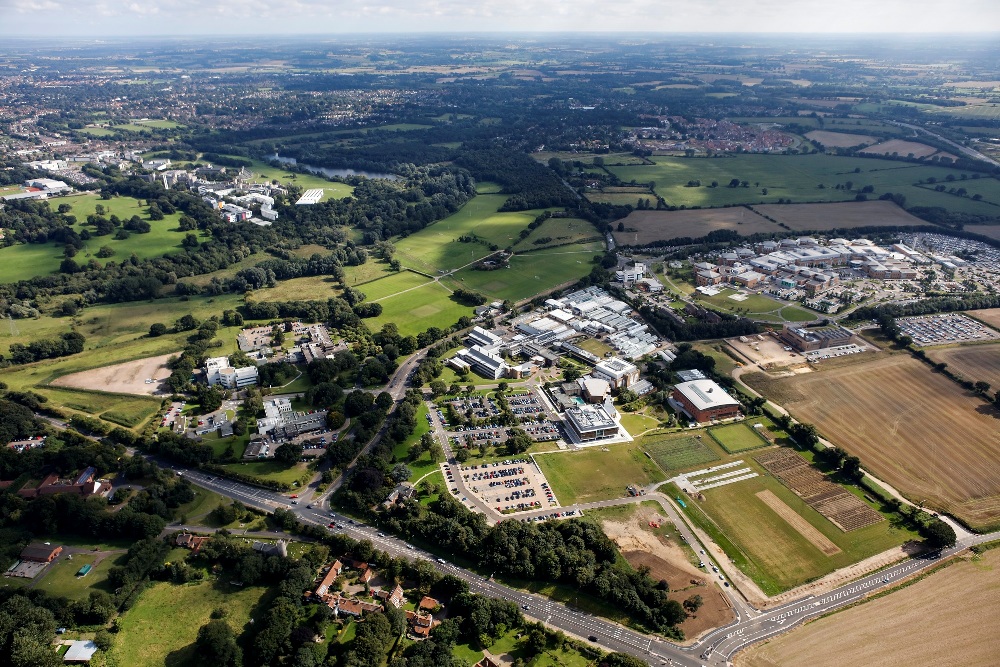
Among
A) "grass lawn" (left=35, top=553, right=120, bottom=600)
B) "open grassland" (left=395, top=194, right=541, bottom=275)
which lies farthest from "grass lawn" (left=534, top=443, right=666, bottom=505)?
"open grassland" (left=395, top=194, right=541, bottom=275)

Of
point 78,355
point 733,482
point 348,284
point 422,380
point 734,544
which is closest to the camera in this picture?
point 734,544

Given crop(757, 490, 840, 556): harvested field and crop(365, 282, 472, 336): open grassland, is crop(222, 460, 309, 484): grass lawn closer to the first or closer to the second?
crop(365, 282, 472, 336): open grassland

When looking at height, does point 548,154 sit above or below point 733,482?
above

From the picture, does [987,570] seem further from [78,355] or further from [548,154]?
[548,154]

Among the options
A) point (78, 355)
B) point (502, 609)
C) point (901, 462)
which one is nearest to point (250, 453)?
point (502, 609)

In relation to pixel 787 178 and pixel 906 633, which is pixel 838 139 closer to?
pixel 787 178

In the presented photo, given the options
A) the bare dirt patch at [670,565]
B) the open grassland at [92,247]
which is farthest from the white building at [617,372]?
the open grassland at [92,247]

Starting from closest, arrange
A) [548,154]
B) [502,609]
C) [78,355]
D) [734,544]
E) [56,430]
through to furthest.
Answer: [502,609] < [734,544] < [56,430] < [78,355] < [548,154]
